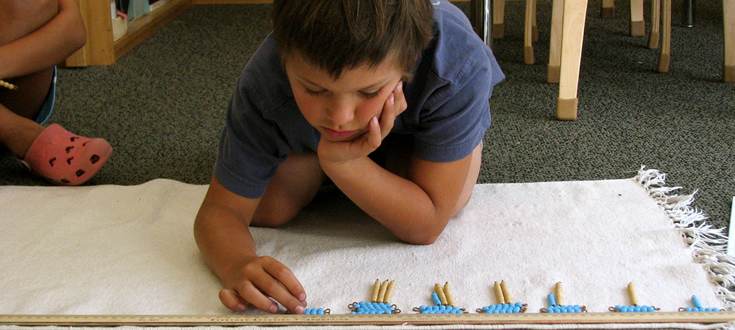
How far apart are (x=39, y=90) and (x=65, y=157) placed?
0.25 m

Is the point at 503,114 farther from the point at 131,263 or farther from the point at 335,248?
the point at 131,263

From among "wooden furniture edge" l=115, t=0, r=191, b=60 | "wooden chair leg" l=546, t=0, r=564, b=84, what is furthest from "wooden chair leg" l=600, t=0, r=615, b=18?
"wooden furniture edge" l=115, t=0, r=191, b=60

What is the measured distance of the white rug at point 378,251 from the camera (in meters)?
0.87

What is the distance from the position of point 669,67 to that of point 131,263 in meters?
1.57

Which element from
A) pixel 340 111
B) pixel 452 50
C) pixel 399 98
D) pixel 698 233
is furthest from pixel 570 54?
pixel 340 111

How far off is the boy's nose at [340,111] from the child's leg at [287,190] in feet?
1.07

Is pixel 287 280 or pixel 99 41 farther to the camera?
pixel 99 41

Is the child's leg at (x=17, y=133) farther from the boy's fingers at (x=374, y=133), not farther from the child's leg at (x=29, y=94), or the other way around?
the boy's fingers at (x=374, y=133)

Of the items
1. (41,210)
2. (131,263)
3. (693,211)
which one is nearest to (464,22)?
(693,211)

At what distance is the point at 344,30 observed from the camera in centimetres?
66

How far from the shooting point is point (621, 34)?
219 centimetres

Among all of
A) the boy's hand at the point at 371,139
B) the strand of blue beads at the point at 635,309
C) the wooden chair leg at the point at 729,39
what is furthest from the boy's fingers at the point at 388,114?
the wooden chair leg at the point at 729,39

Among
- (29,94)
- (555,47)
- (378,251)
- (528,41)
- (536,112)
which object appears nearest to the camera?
(378,251)

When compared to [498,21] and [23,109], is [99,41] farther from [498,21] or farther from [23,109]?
[498,21]
